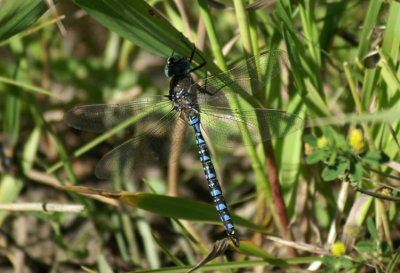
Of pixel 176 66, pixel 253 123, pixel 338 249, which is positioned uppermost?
pixel 176 66

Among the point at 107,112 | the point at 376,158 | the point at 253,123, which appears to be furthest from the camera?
the point at 107,112

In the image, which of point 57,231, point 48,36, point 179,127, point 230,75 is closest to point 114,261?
point 57,231

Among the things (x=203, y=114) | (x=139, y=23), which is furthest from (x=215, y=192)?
(x=139, y=23)

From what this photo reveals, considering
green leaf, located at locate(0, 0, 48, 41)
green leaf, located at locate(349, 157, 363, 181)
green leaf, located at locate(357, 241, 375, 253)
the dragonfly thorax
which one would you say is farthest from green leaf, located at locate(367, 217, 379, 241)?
green leaf, located at locate(0, 0, 48, 41)

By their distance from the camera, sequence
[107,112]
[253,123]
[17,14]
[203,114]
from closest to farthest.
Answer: [17,14], [253,123], [107,112], [203,114]

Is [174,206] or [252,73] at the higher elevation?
[252,73]

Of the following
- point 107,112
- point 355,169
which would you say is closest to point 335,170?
point 355,169

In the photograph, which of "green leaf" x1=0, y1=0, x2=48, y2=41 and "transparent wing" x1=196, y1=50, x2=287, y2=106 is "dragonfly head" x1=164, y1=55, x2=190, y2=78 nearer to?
"transparent wing" x1=196, y1=50, x2=287, y2=106

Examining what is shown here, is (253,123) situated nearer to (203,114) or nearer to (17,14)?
(203,114)

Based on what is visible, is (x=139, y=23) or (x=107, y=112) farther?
(x=107, y=112)
